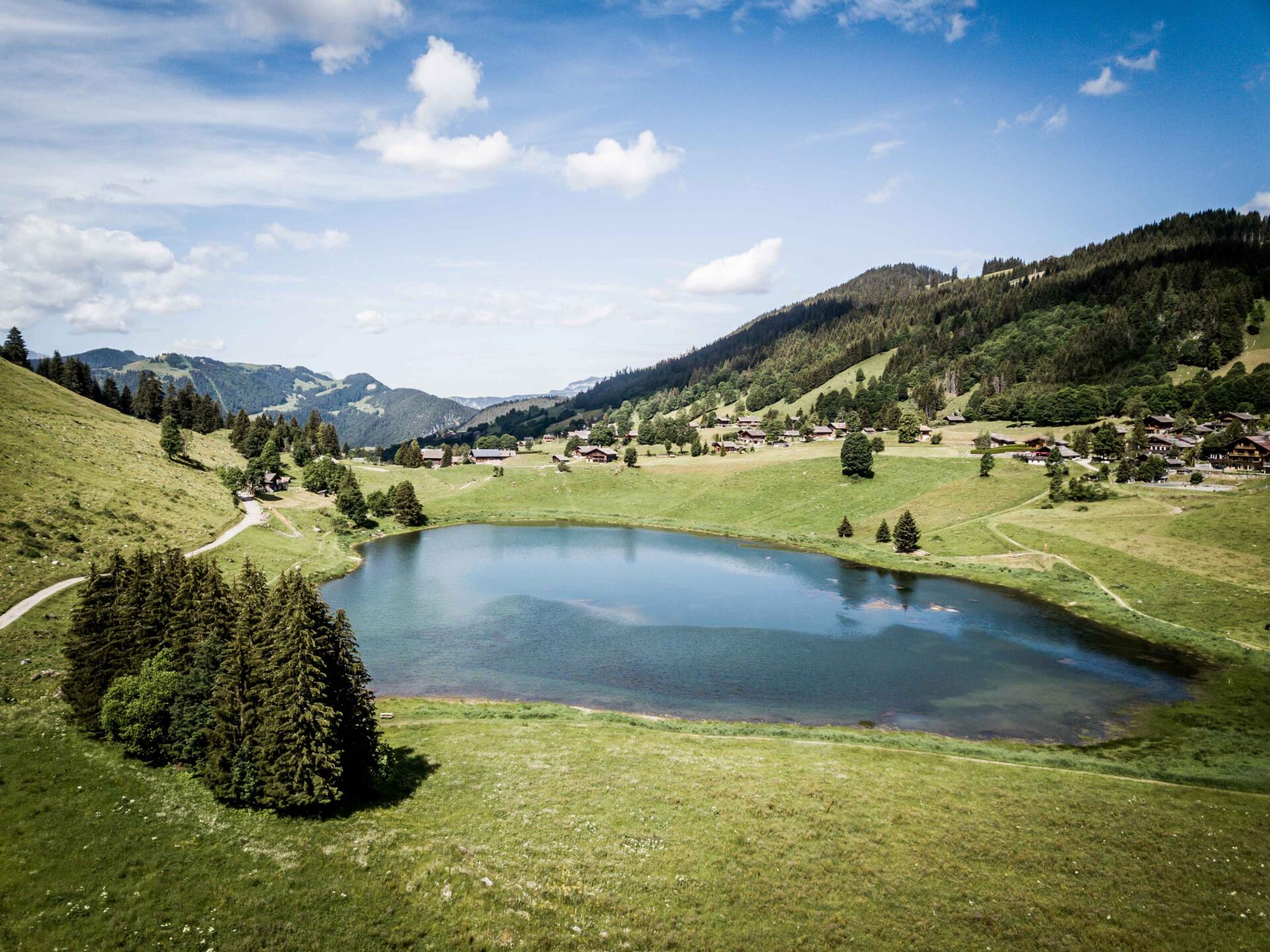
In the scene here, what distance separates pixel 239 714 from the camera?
2498 cm

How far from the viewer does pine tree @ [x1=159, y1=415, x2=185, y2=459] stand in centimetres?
10094

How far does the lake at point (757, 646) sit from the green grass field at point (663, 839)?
12.4ft

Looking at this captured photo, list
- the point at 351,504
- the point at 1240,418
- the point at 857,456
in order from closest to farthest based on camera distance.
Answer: the point at 351,504 → the point at 1240,418 → the point at 857,456

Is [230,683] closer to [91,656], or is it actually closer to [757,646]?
[91,656]

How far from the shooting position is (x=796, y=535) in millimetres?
102750

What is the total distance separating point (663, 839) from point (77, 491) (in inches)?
3073

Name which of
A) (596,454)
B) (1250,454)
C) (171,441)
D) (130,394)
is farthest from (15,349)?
(1250,454)

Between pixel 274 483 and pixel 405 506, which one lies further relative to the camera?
pixel 274 483

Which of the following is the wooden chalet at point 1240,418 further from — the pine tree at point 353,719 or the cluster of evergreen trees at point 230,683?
the cluster of evergreen trees at point 230,683

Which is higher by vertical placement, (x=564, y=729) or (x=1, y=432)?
(x=1, y=432)

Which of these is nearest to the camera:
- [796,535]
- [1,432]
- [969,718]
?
[969,718]

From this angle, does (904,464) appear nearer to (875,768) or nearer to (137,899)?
(875,768)

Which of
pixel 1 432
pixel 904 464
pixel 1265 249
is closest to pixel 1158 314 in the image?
pixel 1265 249

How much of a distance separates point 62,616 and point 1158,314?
248259 millimetres
